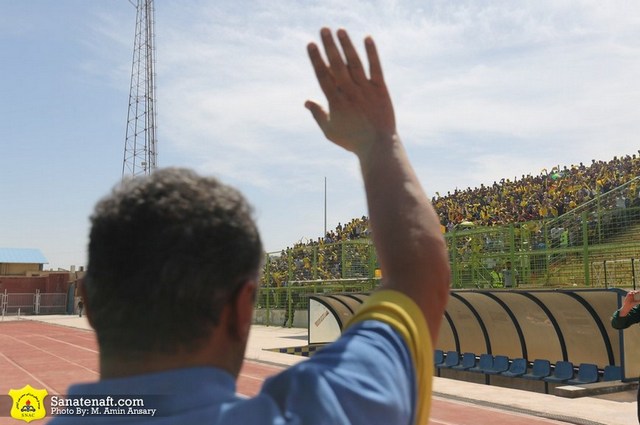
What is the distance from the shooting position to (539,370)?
555 inches

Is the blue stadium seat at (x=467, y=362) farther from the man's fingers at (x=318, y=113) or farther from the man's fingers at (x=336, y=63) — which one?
the man's fingers at (x=336, y=63)

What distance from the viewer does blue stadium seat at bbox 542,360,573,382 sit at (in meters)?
13.4

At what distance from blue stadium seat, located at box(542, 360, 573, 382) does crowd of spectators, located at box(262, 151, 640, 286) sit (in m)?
8.18

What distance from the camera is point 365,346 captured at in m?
0.94

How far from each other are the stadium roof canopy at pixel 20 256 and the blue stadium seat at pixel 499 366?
2189 inches

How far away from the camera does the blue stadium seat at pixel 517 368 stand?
14410 millimetres

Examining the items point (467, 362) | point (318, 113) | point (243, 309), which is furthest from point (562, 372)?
point (243, 309)

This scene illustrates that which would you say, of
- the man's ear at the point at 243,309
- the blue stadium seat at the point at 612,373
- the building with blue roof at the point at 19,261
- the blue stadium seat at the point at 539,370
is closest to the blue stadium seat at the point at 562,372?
the blue stadium seat at the point at 539,370

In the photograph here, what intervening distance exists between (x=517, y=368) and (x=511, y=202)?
48.0 feet

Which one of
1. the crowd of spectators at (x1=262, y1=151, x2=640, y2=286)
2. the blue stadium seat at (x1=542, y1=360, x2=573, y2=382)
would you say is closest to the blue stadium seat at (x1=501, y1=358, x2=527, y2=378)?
the blue stadium seat at (x1=542, y1=360, x2=573, y2=382)

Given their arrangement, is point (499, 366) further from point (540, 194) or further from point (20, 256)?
point (20, 256)

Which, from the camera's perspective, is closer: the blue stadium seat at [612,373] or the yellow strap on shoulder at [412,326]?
the yellow strap on shoulder at [412,326]

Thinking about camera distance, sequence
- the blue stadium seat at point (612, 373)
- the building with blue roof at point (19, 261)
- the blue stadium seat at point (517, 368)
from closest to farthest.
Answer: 1. the blue stadium seat at point (612, 373)
2. the blue stadium seat at point (517, 368)
3. the building with blue roof at point (19, 261)

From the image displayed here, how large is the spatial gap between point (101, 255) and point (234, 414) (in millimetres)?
328
